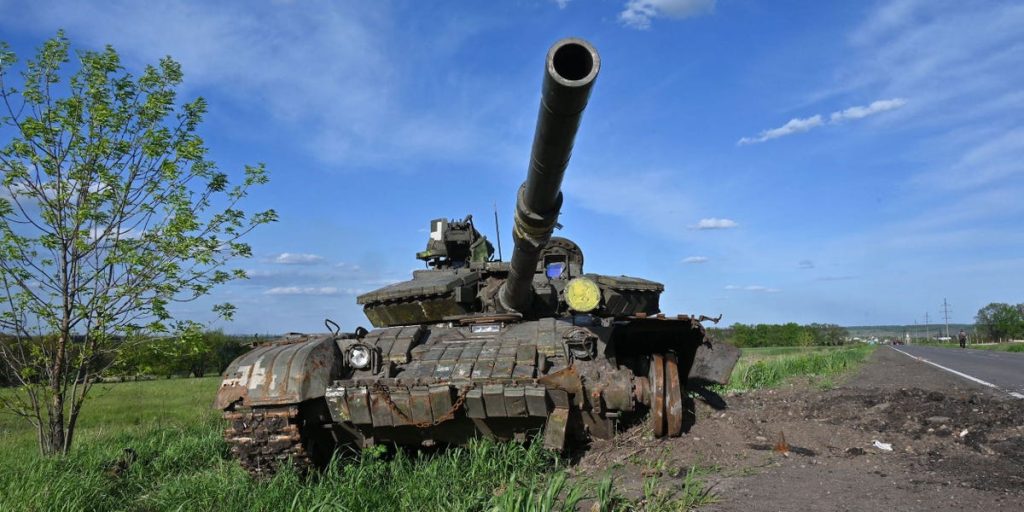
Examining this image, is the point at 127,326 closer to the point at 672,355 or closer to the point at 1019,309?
the point at 672,355

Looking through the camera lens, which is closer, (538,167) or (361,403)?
(538,167)

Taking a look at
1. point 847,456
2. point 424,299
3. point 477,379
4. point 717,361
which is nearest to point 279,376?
point 477,379

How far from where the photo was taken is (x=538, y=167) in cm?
477

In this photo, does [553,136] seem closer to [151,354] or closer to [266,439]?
[266,439]

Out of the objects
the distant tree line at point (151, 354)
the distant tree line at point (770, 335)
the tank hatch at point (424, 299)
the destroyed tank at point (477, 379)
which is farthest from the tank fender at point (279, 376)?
the distant tree line at point (770, 335)

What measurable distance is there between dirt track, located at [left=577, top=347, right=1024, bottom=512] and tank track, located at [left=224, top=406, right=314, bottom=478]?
2.72m

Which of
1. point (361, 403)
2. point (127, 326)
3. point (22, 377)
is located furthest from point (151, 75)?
point (361, 403)

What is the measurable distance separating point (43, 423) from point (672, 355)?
7.67 meters

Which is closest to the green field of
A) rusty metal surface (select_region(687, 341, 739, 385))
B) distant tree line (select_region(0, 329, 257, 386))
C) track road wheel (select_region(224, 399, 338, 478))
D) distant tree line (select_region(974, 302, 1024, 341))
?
track road wheel (select_region(224, 399, 338, 478))

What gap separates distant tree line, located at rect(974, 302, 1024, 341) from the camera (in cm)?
7831

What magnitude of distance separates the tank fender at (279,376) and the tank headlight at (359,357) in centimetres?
17

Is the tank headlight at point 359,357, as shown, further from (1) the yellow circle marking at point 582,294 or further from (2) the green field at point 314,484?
(1) the yellow circle marking at point 582,294

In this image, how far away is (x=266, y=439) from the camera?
6.70 m

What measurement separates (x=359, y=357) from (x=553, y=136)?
4.01 meters
